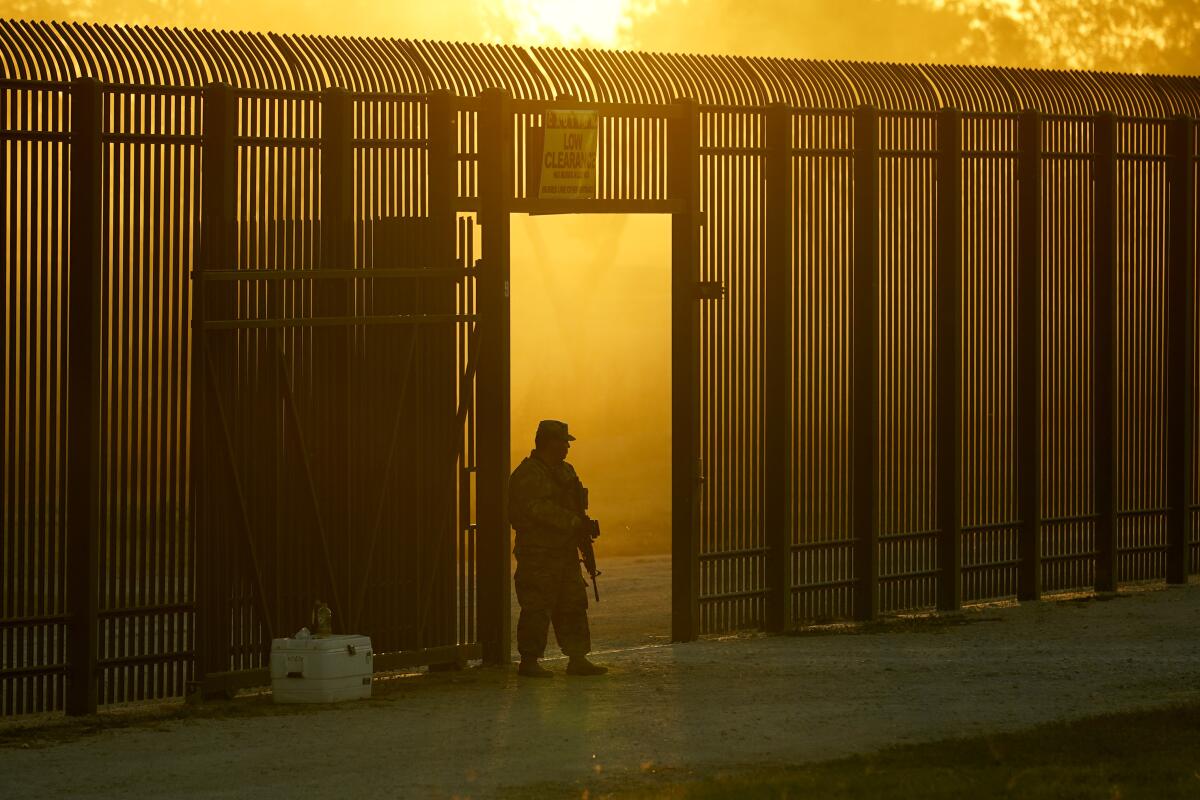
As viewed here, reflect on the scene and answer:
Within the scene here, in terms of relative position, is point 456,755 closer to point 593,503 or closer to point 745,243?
point 745,243

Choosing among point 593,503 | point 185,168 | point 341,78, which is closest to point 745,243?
point 341,78

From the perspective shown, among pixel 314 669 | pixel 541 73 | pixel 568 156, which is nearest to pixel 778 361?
pixel 568 156

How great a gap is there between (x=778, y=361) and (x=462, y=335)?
2.89 metres

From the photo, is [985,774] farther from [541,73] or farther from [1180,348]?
[1180,348]

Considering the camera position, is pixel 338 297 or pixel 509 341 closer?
pixel 338 297

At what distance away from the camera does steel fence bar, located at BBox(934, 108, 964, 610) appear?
1627cm

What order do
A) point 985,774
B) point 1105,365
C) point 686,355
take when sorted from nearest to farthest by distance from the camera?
point 985,774
point 686,355
point 1105,365

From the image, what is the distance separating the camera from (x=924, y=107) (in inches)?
643

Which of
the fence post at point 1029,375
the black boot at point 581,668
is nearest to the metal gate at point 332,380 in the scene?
the black boot at point 581,668

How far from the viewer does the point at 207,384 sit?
39.1 feet

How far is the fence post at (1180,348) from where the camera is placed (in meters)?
18.1

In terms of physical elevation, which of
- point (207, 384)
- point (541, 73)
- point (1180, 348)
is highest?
point (541, 73)

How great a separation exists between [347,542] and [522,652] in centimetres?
121

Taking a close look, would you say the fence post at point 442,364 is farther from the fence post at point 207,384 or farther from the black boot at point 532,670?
the fence post at point 207,384
